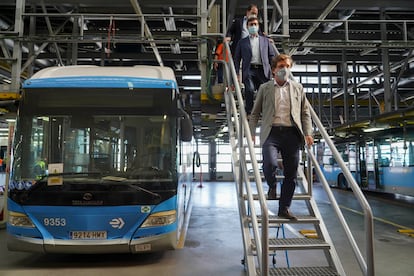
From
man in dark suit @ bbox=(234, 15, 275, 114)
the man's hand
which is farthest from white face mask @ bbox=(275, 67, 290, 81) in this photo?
man in dark suit @ bbox=(234, 15, 275, 114)

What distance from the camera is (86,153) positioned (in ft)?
16.3

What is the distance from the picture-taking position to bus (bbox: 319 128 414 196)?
43.2ft

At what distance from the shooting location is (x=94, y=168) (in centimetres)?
495

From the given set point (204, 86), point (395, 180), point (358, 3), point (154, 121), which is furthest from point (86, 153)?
point (395, 180)

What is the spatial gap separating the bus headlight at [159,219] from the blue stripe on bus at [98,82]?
188 centimetres

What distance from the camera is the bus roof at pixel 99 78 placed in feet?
17.1

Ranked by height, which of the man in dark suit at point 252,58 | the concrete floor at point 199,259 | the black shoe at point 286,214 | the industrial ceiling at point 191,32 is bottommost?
the concrete floor at point 199,259

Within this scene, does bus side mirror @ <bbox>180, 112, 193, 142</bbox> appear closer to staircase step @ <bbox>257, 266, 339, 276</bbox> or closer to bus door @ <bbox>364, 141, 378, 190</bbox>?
staircase step @ <bbox>257, 266, 339, 276</bbox>

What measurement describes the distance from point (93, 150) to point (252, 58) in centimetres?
265

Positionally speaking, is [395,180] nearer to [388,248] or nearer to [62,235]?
[388,248]

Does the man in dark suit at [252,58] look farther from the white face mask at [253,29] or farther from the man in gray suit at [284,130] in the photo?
the man in gray suit at [284,130]

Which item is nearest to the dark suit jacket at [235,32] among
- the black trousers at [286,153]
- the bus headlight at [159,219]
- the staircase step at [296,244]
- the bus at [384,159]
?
the black trousers at [286,153]

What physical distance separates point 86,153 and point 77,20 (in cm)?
520

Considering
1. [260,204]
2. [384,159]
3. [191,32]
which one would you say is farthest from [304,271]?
[384,159]
